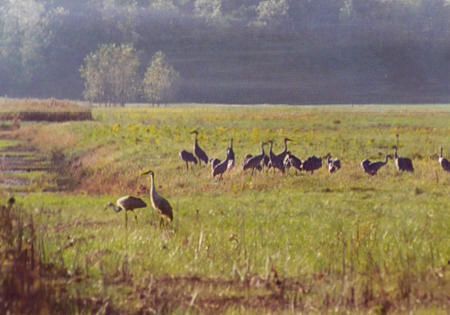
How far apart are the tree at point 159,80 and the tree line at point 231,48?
0.03 metres

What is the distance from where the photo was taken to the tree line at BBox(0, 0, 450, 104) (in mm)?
8508

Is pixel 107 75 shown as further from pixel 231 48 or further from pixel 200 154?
pixel 231 48

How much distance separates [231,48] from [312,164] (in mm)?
1851

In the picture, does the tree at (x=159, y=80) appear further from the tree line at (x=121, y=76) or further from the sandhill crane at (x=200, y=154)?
the sandhill crane at (x=200, y=154)

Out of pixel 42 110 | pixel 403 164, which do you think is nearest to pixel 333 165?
pixel 403 164

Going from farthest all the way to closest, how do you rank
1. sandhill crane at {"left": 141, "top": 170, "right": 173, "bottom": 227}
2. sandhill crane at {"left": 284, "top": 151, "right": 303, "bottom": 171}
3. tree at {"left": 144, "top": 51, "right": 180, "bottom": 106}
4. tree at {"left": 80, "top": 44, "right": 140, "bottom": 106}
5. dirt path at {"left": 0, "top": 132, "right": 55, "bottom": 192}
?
sandhill crane at {"left": 284, "top": 151, "right": 303, "bottom": 171} → tree at {"left": 80, "top": 44, "right": 140, "bottom": 106} → tree at {"left": 144, "top": 51, "right": 180, "bottom": 106} → dirt path at {"left": 0, "top": 132, "right": 55, "bottom": 192} → sandhill crane at {"left": 141, "top": 170, "right": 173, "bottom": 227}

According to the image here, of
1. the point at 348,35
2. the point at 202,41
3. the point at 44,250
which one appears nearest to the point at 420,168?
the point at 348,35

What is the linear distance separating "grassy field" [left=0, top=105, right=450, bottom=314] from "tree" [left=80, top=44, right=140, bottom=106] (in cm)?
29

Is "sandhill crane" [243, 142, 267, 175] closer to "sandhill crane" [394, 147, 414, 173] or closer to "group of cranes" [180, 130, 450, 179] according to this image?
"group of cranes" [180, 130, 450, 179]

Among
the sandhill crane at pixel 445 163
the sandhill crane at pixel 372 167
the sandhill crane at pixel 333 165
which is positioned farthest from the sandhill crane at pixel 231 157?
the sandhill crane at pixel 445 163

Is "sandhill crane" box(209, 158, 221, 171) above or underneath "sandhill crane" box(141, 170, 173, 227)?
above

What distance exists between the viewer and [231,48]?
347 inches

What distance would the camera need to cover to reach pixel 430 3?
9633mm

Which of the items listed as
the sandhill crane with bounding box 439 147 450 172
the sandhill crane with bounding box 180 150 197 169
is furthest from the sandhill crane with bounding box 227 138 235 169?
the sandhill crane with bounding box 439 147 450 172
